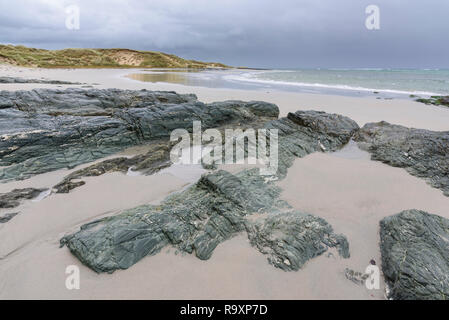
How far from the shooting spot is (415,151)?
7691mm

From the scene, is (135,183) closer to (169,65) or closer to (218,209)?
(218,209)

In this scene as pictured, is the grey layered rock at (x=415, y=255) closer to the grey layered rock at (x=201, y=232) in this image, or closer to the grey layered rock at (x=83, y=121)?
the grey layered rock at (x=201, y=232)

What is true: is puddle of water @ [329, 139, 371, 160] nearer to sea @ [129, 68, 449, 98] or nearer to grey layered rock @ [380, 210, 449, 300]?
grey layered rock @ [380, 210, 449, 300]

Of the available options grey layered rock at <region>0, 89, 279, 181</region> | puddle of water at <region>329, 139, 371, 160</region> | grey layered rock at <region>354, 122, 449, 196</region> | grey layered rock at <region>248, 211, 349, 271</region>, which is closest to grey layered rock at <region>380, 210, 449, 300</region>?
grey layered rock at <region>248, 211, 349, 271</region>

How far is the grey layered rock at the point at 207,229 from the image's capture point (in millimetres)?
3778

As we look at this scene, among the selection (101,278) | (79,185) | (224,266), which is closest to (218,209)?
(224,266)

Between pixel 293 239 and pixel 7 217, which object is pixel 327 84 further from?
pixel 7 217

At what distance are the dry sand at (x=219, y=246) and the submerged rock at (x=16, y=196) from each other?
0.85ft

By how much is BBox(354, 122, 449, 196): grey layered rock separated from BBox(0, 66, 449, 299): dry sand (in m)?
0.44

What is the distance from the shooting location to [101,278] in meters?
3.46

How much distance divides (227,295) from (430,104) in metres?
22.4

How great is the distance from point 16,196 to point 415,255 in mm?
8023

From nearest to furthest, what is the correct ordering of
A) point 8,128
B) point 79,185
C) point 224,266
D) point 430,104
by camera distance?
point 224,266 < point 79,185 < point 8,128 < point 430,104

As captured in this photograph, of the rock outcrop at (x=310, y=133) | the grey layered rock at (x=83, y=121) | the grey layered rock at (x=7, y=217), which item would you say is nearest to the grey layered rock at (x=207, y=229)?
the grey layered rock at (x=7, y=217)
